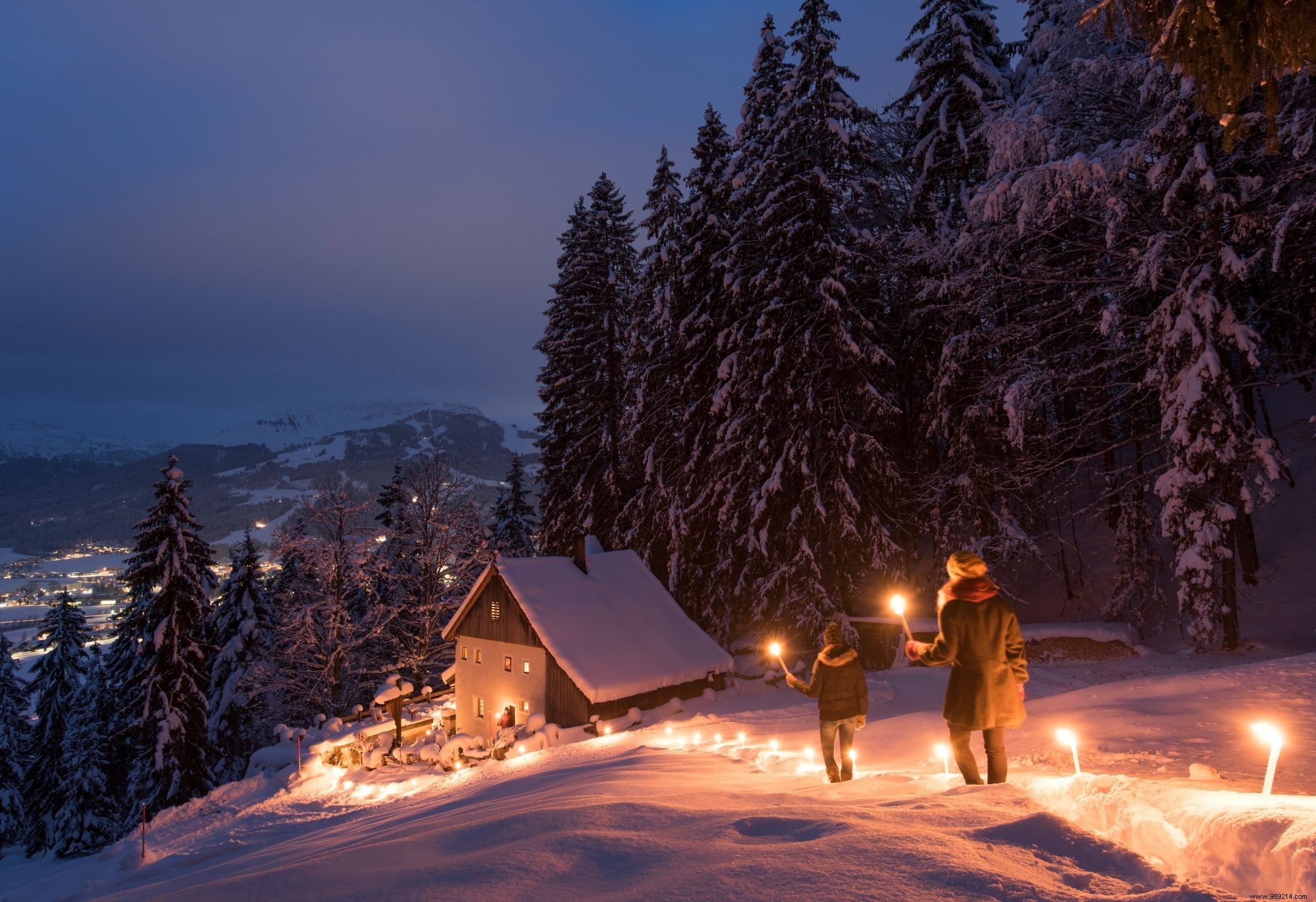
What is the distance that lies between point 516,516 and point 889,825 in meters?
37.5

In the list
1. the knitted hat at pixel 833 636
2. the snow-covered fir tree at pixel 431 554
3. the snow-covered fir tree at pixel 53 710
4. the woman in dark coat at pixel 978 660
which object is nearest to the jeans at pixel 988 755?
the woman in dark coat at pixel 978 660

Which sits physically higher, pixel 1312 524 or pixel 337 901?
pixel 1312 524

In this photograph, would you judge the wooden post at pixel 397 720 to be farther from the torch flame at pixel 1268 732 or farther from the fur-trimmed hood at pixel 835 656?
the torch flame at pixel 1268 732

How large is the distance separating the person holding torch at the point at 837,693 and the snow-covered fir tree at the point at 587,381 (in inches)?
811

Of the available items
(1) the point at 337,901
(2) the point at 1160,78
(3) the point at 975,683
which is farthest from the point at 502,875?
(2) the point at 1160,78

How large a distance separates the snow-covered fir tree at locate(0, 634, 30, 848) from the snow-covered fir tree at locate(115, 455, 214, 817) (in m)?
11.6

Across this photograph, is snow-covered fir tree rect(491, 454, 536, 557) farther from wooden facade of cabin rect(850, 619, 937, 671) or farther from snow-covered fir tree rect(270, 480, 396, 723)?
wooden facade of cabin rect(850, 619, 937, 671)

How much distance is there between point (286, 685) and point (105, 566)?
164m

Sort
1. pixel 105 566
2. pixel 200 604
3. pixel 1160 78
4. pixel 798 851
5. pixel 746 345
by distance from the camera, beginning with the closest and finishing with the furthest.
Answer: pixel 798 851 < pixel 1160 78 < pixel 746 345 < pixel 200 604 < pixel 105 566

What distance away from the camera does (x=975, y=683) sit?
17.2 feet

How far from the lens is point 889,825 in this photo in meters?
3.94

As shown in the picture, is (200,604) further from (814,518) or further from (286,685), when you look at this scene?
(814,518)

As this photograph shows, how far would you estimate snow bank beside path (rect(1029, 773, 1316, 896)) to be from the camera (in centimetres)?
295

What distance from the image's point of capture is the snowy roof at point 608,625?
1916 centimetres
